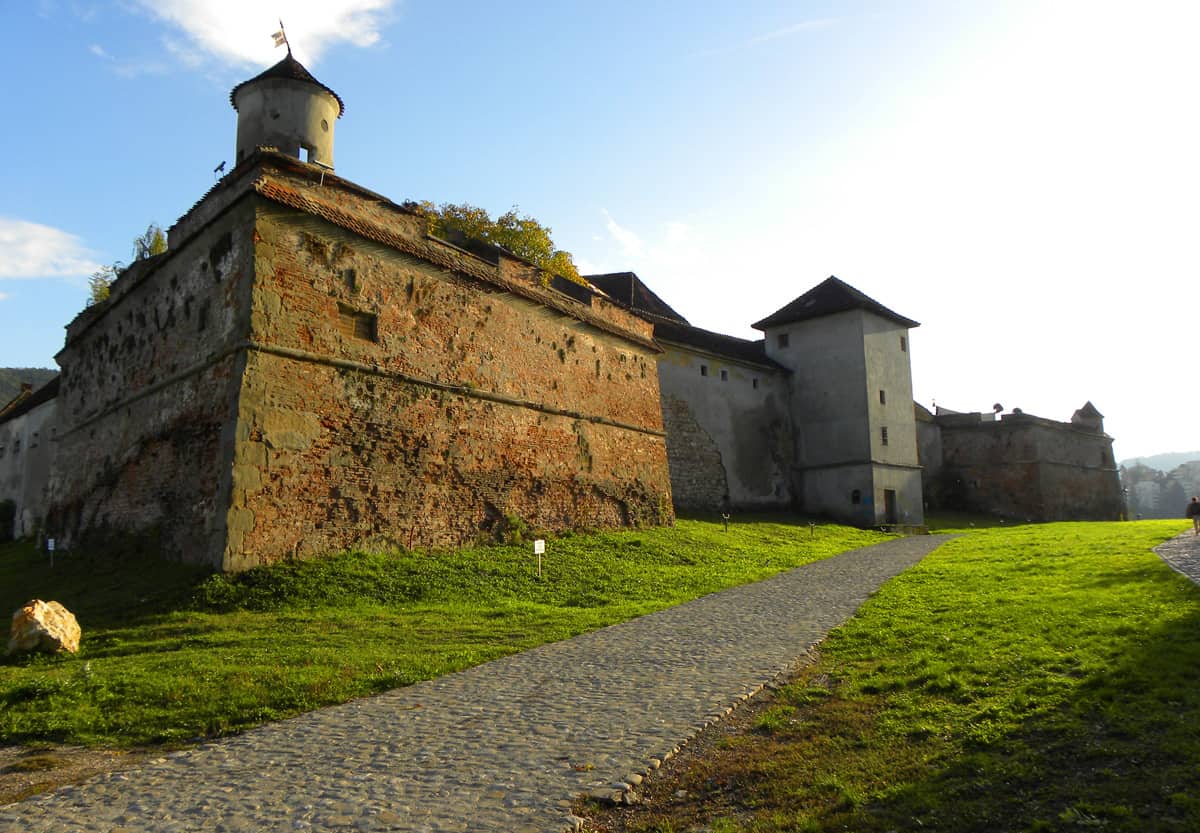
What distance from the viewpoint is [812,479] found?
32.2 meters

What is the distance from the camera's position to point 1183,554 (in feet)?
44.3

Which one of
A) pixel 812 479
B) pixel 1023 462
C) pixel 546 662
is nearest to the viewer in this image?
pixel 546 662

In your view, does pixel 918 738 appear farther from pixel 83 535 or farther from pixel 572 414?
pixel 83 535

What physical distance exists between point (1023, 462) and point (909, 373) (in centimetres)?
1161

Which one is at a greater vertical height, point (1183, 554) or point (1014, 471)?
point (1014, 471)

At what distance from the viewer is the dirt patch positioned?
5.13 meters

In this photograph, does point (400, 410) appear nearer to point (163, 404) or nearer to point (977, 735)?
point (163, 404)

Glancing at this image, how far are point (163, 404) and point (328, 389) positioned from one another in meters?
3.73

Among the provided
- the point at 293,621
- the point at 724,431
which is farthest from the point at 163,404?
the point at 724,431

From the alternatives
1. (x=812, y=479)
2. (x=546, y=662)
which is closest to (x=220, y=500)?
(x=546, y=662)

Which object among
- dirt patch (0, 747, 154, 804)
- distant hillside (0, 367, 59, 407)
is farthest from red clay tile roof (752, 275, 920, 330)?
distant hillside (0, 367, 59, 407)

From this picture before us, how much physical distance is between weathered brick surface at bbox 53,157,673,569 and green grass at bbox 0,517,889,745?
0.84 meters

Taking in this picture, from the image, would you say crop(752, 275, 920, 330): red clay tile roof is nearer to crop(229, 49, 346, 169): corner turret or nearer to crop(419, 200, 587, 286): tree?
crop(419, 200, 587, 286): tree

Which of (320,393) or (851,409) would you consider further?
(851,409)
